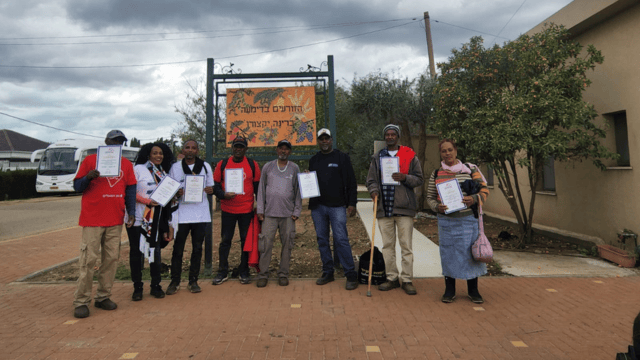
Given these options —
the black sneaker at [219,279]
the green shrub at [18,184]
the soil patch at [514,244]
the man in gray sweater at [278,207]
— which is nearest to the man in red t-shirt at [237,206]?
the black sneaker at [219,279]

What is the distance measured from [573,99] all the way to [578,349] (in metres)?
5.42

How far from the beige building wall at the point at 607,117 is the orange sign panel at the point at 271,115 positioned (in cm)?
573

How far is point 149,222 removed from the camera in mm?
5039

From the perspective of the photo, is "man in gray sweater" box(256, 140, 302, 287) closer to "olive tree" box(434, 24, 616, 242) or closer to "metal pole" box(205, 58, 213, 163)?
"metal pole" box(205, 58, 213, 163)

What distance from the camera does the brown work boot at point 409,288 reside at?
5055mm

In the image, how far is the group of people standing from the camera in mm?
4551

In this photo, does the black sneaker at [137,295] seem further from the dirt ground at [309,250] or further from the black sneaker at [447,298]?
the black sneaker at [447,298]

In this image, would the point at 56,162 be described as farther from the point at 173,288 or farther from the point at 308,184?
the point at 308,184

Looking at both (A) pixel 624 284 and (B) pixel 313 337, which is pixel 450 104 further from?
(B) pixel 313 337

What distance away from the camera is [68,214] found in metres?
16.1

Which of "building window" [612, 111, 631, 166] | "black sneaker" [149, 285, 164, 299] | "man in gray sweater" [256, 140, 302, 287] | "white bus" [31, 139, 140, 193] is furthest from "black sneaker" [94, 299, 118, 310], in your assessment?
"white bus" [31, 139, 140, 193]

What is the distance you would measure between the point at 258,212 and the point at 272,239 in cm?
42

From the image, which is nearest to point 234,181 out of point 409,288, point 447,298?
point 409,288

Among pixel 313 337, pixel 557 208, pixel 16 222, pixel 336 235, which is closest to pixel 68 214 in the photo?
pixel 16 222
